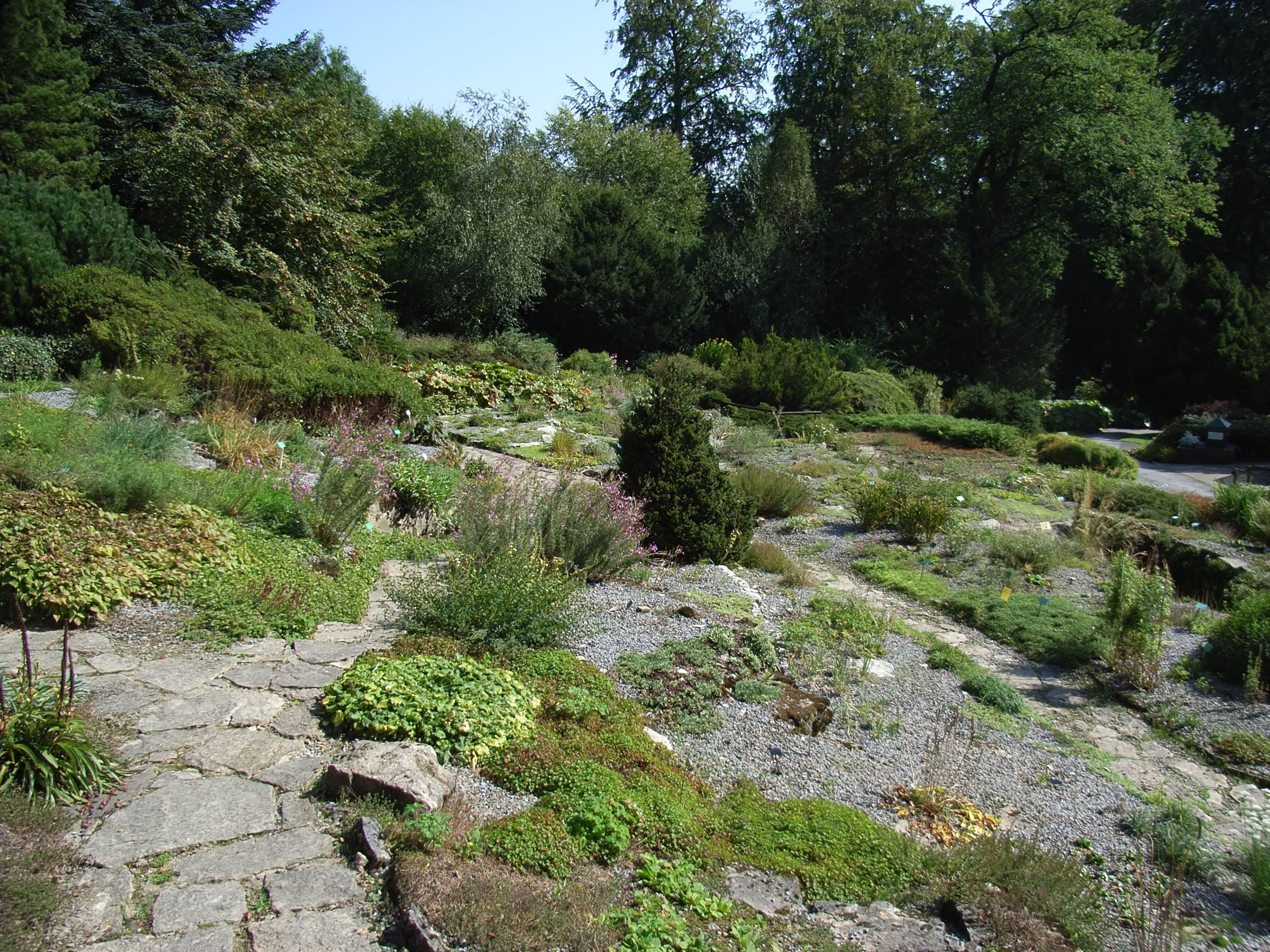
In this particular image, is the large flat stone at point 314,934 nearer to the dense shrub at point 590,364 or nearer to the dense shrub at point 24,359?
the dense shrub at point 24,359

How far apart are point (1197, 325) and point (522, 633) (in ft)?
67.7

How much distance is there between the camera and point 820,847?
10.6ft

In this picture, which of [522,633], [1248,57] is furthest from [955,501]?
[1248,57]

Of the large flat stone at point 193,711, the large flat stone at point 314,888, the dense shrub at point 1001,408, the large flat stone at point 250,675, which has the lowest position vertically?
the large flat stone at point 314,888

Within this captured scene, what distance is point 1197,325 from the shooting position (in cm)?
2005

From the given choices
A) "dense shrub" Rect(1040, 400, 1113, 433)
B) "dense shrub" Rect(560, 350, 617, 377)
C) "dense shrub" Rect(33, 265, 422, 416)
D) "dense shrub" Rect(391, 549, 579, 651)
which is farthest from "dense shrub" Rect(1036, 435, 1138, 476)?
"dense shrub" Rect(391, 549, 579, 651)

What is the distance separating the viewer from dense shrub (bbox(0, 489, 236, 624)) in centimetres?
397

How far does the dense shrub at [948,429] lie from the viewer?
44.9 ft

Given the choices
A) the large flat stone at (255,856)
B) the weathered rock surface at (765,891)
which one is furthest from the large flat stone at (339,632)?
the weathered rock surface at (765,891)

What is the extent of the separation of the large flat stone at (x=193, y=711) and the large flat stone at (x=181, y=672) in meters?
0.09

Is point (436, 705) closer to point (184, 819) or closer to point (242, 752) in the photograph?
point (242, 752)

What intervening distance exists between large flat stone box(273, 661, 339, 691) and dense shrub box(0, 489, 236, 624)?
35.3 inches

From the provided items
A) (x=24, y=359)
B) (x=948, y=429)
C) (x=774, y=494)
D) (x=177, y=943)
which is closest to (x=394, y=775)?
(x=177, y=943)

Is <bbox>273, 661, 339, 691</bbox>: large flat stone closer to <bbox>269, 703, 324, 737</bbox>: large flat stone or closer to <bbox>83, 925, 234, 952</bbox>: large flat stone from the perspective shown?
<bbox>269, 703, 324, 737</bbox>: large flat stone
